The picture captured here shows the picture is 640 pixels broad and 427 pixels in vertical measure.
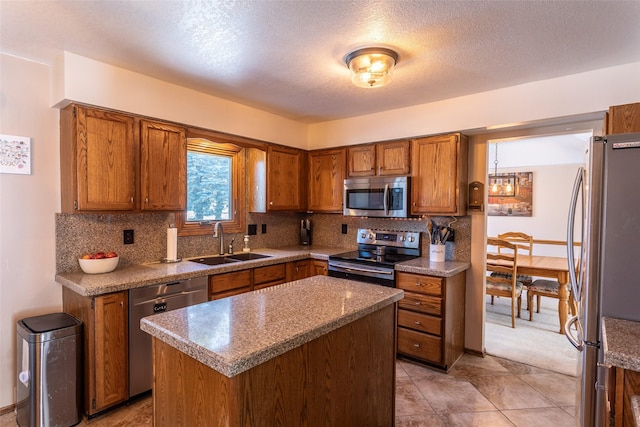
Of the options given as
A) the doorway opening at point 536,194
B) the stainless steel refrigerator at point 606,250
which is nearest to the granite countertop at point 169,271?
the stainless steel refrigerator at point 606,250

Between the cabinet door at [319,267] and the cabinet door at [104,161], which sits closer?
the cabinet door at [104,161]

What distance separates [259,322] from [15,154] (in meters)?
2.24

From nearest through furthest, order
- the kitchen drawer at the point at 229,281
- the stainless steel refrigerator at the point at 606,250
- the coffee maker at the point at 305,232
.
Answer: the stainless steel refrigerator at the point at 606,250 → the kitchen drawer at the point at 229,281 → the coffee maker at the point at 305,232

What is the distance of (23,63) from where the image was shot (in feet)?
7.63

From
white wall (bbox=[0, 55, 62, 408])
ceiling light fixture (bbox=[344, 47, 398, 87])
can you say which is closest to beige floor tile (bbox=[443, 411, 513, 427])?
ceiling light fixture (bbox=[344, 47, 398, 87])

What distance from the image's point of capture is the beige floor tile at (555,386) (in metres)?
2.50

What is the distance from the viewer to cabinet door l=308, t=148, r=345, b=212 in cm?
384

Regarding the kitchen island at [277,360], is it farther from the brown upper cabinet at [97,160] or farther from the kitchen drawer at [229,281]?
the brown upper cabinet at [97,160]

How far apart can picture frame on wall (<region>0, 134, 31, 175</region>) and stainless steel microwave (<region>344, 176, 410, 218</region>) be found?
272 centimetres

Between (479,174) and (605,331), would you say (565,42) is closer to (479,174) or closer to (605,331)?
(479,174)

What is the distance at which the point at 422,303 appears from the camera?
9.59ft

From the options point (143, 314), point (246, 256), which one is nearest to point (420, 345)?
point (246, 256)

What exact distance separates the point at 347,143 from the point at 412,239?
4.25 feet

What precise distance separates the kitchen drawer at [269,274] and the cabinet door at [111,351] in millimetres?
1120
